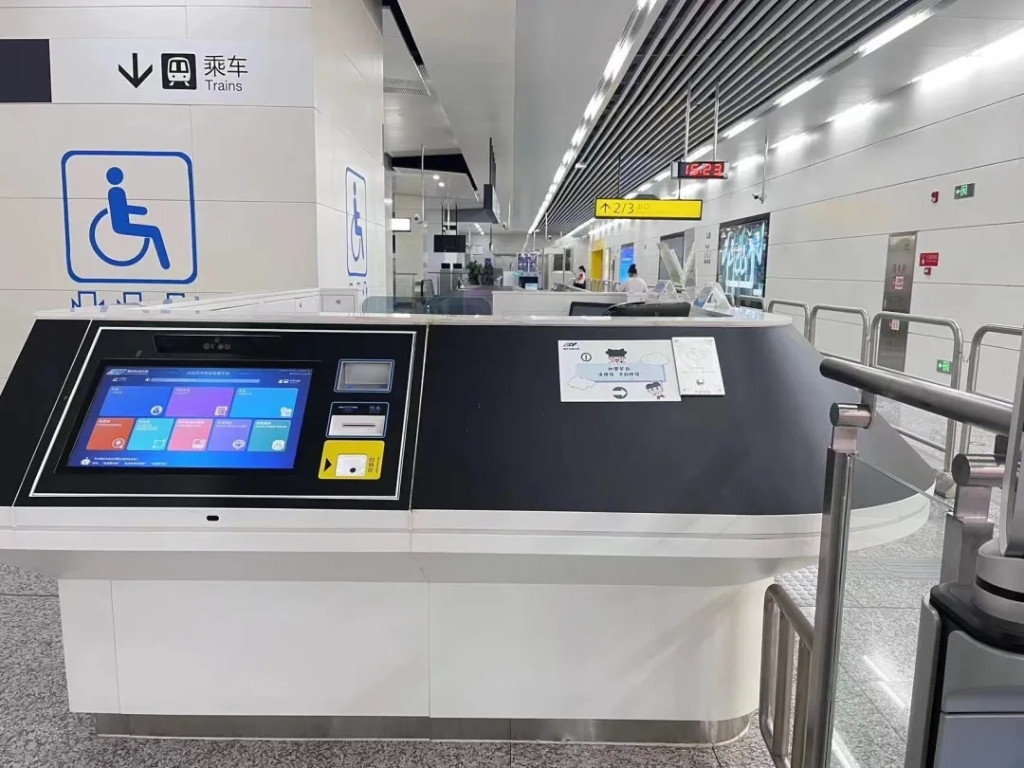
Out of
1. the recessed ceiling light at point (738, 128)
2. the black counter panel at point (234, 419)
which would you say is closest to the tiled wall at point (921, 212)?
the recessed ceiling light at point (738, 128)

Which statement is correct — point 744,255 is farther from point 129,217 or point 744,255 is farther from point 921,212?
point 129,217

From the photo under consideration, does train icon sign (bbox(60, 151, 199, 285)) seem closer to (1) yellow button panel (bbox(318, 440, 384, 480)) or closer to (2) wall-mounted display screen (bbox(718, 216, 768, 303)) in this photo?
(1) yellow button panel (bbox(318, 440, 384, 480))

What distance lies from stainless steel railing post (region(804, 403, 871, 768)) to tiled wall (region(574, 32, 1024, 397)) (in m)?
5.37

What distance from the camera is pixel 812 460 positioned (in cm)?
142

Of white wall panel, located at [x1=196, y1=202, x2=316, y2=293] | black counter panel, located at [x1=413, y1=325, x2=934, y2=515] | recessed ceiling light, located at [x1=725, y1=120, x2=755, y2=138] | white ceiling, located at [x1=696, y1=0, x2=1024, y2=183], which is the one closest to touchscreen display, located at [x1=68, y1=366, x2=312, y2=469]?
black counter panel, located at [x1=413, y1=325, x2=934, y2=515]

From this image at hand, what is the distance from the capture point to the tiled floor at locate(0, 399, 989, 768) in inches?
49.5

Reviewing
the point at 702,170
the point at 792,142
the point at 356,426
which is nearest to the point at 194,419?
the point at 356,426

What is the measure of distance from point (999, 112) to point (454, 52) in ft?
15.3

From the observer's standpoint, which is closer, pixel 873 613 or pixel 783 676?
pixel 873 613

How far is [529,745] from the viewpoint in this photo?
170cm

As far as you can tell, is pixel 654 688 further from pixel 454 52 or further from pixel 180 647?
pixel 454 52

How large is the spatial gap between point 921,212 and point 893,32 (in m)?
2.04

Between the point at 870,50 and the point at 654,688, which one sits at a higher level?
the point at 870,50

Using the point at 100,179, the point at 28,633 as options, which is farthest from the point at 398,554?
the point at 100,179
